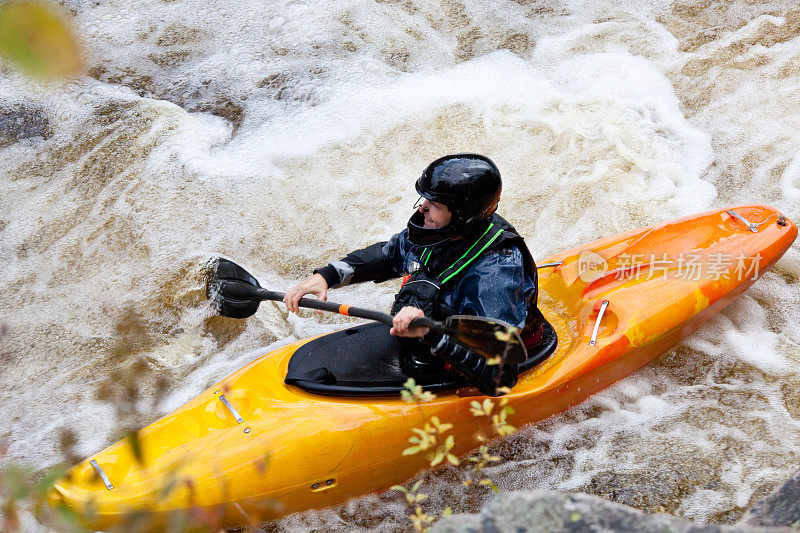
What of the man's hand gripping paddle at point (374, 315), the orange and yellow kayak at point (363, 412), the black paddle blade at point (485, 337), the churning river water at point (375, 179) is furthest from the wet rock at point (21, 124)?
the black paddle blade at point (485, 337)

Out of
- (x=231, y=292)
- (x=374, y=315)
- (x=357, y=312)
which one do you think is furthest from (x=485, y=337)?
(x=231, y=292)

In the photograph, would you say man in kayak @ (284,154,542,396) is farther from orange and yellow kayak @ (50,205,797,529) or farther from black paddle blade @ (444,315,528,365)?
orange and yellow kayak @ (50,205,797,529)

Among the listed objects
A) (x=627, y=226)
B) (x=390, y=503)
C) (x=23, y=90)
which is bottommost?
(x=390, y=503)

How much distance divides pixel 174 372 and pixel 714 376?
2.97 meters

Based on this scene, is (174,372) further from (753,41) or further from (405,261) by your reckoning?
(753,41)

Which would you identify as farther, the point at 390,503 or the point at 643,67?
the point at 643,67

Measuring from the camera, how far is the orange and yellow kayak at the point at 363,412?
2734mm

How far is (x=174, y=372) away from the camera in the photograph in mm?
4020

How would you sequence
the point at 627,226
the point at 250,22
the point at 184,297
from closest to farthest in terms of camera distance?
the point at 184,297 < the point at 627,226 < the point at 250,22

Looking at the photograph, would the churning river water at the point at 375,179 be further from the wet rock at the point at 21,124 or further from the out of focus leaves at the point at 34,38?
the out of focus leaves at the point at 34,38

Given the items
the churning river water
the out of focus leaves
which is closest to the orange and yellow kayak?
the churning river water

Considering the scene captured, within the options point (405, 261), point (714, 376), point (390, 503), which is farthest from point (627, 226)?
point (390, 503)

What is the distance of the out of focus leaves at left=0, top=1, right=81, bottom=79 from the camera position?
1.11m

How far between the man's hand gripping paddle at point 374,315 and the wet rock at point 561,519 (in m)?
0.48
